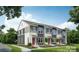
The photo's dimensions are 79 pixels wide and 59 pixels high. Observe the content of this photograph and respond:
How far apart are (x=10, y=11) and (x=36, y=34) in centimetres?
47

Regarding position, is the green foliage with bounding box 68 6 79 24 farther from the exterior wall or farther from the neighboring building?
the exterior wall

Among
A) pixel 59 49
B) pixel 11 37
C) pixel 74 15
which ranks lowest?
pixel 59 49

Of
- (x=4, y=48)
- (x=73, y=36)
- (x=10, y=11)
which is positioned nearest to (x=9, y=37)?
(x=4, y=48)

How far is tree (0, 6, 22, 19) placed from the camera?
391 cm

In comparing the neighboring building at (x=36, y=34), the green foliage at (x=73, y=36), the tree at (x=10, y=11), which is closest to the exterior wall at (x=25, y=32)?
the neighboring building at (x=36, y=34)

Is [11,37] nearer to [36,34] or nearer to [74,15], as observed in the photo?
[36,34]

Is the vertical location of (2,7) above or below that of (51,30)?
above

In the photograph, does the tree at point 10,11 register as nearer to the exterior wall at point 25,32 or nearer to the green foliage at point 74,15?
the exterior wall at point 25,32

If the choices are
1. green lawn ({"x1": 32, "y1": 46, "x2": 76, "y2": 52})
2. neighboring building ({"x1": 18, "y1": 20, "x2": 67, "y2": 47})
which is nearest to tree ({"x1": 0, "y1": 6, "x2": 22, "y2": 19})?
neighboring building ({"x1": 18, "y1": 20, "x2": 67, "y2": 47})

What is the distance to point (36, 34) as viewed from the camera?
158 inches
